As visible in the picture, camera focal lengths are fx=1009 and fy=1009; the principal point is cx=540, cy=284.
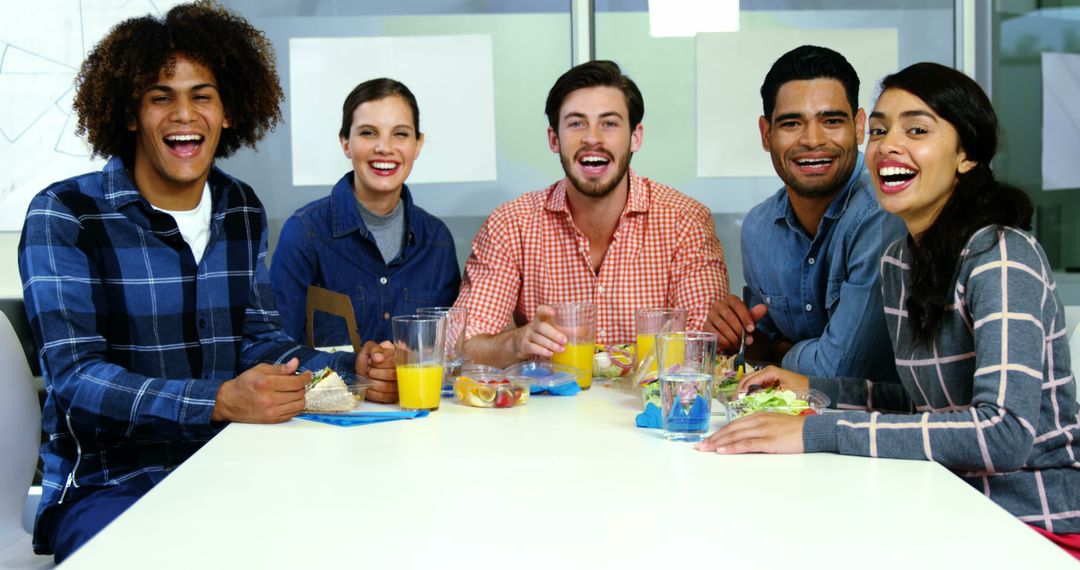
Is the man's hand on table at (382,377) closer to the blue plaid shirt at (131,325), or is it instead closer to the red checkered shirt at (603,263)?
the blue plaid shirt at (131,325)

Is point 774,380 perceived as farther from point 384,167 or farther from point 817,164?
point 384,167

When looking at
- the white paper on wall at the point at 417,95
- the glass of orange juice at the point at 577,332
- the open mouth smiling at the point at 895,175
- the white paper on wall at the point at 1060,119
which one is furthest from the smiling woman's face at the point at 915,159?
the white paper on wall at the point at 1060,119

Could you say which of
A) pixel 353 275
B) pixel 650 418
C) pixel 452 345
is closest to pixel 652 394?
pixel 650 418

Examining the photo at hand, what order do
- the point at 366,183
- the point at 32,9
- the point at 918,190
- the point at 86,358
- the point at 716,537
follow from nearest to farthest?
1. the point at 716,537
2. the point at 918,190
3. the point at 86,358
4. the point at 366,183
5. the point at 32,9

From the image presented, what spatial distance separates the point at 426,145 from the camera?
12.5 feet

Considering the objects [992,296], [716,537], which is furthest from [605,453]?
[992,296]

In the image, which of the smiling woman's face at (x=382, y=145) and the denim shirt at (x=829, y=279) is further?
the smiling woman's face at (x=382, y=145)

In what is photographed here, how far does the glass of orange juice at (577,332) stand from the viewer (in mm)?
2090

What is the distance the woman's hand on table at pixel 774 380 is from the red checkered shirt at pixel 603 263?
929 millimetres

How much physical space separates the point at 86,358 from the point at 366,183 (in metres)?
1.49

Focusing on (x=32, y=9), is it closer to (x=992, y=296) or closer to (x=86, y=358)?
(x=86, y=358)

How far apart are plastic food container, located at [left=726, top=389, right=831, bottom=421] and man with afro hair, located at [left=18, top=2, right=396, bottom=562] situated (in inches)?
→ 26.0

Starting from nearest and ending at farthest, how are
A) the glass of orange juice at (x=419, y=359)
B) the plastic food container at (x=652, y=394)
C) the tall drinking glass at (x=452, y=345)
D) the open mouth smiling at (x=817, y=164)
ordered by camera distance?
the plastic food container at (x=652, y=394)
the glass of orange juice at (x=419, y=359)
the tall drinking glass at (x=452, y=345)
the open mouth smiling at (x=817, y=164)

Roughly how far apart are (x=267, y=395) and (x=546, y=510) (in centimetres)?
72
